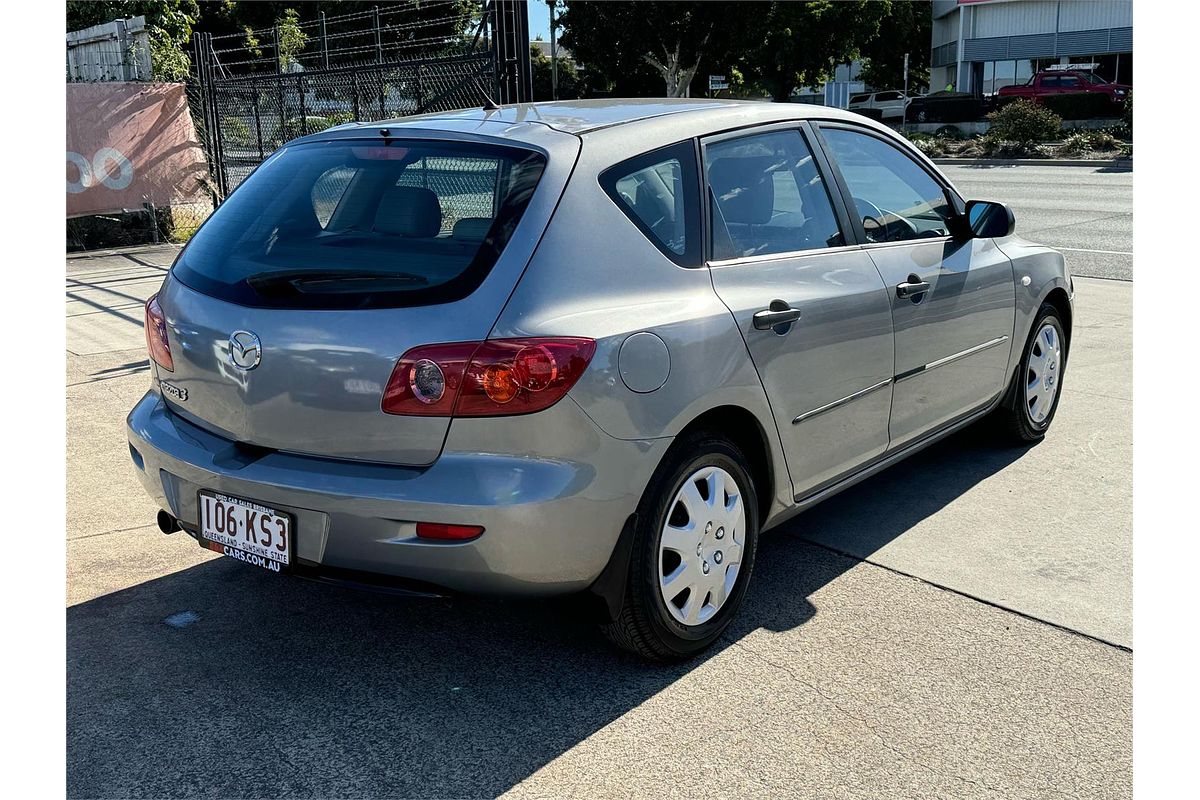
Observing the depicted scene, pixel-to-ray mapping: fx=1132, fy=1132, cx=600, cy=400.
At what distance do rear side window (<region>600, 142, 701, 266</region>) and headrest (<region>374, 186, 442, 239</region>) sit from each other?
51 centimetres

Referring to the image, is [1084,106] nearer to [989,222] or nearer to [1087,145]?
[1087,145]

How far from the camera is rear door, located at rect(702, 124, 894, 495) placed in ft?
12.0

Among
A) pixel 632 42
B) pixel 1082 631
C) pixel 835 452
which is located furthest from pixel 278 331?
pixel 632 42

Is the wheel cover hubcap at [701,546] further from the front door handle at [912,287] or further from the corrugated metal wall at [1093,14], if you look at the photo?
the corrugated metal wall at [1093,14]

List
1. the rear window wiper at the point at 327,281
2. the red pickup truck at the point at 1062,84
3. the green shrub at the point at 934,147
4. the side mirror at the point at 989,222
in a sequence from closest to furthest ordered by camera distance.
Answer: the rear window wiper at the point at 327,281 < the side mirror at the point at 989,222 < the green shrub at the point at 934,147 < the red pickup truck at the point at 1062,84

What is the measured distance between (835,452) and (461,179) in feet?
5.47

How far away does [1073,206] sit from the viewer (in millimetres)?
16859

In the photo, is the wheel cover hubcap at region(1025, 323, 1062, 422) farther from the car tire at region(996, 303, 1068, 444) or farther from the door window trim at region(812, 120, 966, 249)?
the door window trim at region(812, 120, 966, 249)

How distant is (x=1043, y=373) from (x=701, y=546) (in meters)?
2.89

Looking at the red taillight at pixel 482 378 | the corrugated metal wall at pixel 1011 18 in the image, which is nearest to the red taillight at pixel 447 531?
the red taillight at pixel 482 378

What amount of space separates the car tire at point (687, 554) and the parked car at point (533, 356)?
10 mm

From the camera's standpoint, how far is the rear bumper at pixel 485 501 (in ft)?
9.73

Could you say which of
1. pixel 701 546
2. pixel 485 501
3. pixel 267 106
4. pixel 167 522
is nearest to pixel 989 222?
pixel 701 546

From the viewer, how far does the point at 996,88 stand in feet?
173
